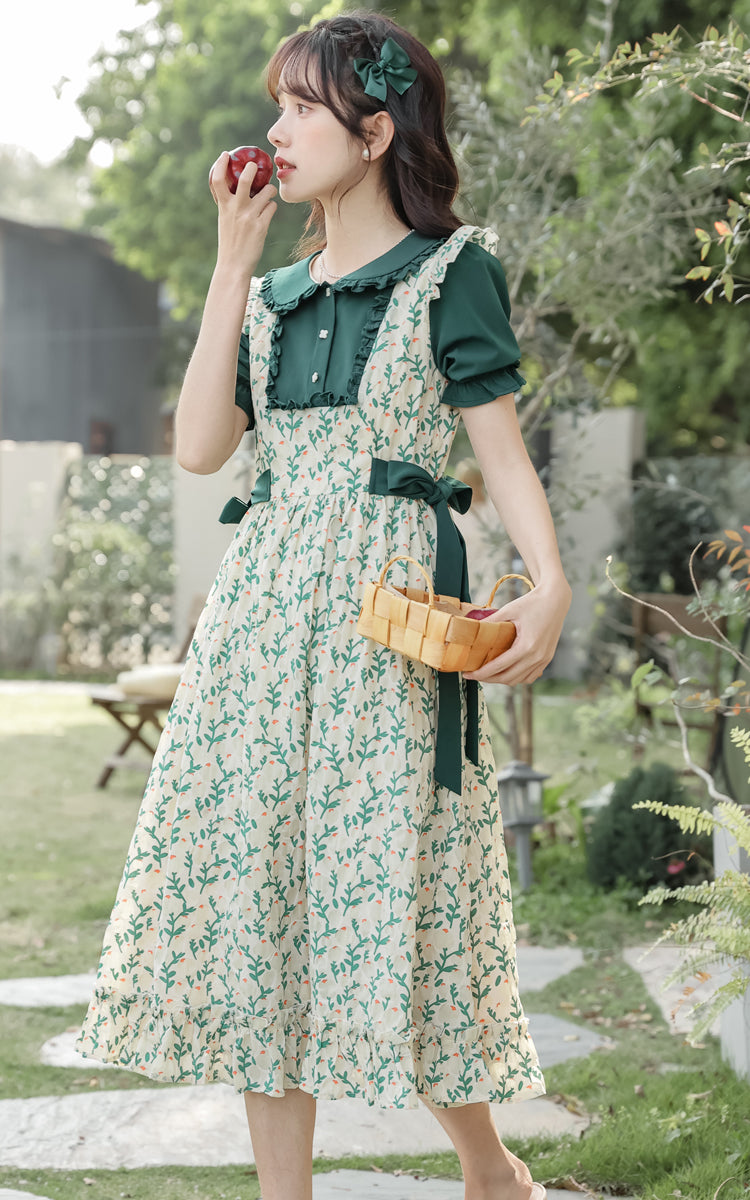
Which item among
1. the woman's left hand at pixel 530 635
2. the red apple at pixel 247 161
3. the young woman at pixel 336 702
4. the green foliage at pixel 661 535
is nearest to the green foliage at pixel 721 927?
the young woman at pixel 336 702

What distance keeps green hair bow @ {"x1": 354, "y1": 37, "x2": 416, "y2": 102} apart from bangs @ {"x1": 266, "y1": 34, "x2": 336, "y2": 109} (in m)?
0.05

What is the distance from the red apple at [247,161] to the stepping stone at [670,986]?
1953 mm

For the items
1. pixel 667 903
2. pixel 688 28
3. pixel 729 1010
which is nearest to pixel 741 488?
pixel 688 28

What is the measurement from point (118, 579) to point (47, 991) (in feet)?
25.6

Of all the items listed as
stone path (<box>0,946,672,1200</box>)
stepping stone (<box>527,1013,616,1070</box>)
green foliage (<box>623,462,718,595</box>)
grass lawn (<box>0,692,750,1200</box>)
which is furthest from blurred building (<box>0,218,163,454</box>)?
stone path (<box>0,946,672,1200</box>)

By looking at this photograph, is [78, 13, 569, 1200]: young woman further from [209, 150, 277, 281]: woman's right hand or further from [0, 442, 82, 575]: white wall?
[0, 442, 82, 575]: white wall

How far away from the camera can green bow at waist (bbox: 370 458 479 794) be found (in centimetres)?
172

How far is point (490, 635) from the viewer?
157cm

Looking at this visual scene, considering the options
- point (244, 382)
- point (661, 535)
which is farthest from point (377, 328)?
point (661, 535)

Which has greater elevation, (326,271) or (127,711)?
(326,271)

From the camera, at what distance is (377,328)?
1731mm

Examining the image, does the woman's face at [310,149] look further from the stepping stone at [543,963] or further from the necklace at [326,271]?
the stepping stone at [543,963]

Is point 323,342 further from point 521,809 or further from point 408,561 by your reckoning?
point 521,809

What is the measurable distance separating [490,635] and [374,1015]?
20.5 inches
